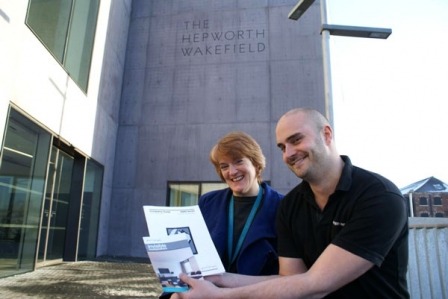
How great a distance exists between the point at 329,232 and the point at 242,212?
2.15 ft

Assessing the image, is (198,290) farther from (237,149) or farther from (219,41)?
(219,41)

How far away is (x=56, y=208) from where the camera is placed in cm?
765

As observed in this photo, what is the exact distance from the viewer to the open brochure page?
1.49 metres

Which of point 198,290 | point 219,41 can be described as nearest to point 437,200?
point 219,41

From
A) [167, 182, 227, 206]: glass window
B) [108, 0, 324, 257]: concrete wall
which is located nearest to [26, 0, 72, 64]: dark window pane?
[108, 0, 324, 257]: concrete wall

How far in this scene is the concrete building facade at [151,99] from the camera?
313 inches

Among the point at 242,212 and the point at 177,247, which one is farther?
the point at 242,212

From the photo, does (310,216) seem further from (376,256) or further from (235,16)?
(235,16)

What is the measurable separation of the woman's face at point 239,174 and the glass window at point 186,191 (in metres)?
7.99

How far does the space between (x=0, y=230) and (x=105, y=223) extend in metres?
4.71

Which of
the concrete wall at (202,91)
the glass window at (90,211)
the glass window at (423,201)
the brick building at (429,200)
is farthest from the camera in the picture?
the glass window at (423,201)

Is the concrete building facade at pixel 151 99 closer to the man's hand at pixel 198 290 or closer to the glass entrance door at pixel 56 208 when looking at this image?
the glass entrance door at pixel 56 208

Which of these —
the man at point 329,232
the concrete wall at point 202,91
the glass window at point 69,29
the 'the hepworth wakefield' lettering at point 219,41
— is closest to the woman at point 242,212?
the man at point 329,232

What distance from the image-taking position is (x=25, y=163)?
5926 mm
